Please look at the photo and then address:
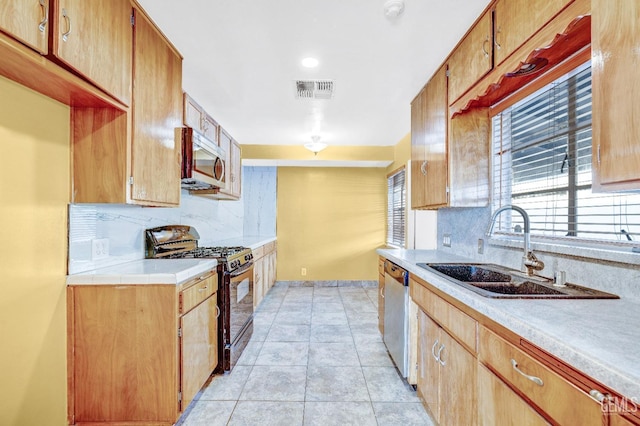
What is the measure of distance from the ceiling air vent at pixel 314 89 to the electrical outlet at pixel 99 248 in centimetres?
194

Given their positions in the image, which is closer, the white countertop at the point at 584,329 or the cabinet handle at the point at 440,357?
the white countertop at the point at 584,329

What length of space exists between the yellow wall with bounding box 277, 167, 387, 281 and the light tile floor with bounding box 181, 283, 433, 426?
1828 millimetres

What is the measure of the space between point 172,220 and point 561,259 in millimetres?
2970

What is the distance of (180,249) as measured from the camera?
2.72m

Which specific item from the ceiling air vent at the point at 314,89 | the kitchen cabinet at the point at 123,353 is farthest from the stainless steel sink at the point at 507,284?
the ceiling air vent at the point at 314,89

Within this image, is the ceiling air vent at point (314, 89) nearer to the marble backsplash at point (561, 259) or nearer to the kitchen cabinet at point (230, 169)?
the kitchen cabinet at point (230, 169)

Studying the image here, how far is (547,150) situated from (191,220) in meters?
3.18

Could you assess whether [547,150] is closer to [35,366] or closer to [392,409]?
[392,409]

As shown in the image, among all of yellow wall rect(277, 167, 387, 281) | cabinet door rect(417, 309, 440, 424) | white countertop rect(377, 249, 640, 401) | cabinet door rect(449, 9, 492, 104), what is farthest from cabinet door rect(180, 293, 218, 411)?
yellow wall rect(277, 167, 387, 281)

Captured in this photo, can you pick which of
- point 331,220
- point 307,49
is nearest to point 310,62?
point 307,49

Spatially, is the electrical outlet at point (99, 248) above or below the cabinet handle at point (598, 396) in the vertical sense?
above

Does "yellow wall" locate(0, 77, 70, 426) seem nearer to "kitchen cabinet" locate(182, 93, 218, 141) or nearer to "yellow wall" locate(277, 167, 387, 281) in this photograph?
"kitchen cabinet" locate(182, 93, 218, 141)

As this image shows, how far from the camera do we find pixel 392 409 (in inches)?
77.0

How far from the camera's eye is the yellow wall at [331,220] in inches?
214
